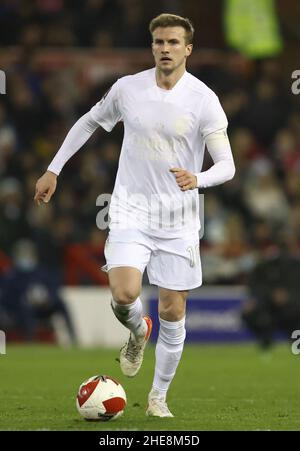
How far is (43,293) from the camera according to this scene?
18.3 m

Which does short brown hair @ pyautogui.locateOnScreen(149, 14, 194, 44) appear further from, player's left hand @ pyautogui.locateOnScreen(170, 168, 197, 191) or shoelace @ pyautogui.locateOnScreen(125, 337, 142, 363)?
shoelace @ pyautogui.locateOnScreen(125, 337, 142, 363)

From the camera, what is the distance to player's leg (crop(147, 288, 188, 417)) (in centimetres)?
888

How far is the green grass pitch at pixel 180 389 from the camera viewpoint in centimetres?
859

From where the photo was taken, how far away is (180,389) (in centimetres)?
1167


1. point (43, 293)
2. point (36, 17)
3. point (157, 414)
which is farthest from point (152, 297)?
point (157, 414)

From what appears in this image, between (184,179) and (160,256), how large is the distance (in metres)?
0.87

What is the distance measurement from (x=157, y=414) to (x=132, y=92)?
2198 mm

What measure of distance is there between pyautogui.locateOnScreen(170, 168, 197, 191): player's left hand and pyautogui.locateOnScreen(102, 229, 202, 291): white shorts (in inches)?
28.9

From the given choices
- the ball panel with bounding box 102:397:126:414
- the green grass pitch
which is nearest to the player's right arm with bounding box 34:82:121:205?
the ball panel with bounding box 102:397:126:414

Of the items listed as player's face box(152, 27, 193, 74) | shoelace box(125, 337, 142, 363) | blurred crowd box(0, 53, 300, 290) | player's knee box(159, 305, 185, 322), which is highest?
player's face box(152, 27, 193, 74)

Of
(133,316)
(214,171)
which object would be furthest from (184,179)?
(133,316)

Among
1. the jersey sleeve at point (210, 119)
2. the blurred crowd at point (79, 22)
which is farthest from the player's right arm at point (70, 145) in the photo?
the blurred crowd at point (79, 22)

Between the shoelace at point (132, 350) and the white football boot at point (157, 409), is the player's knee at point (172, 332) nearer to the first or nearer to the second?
the shoelace at point (132, 350)
